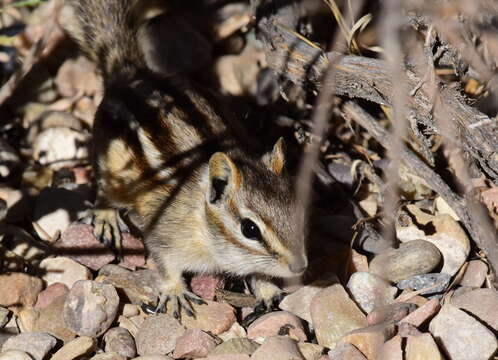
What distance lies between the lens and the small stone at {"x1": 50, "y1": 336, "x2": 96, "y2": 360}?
3.17 metres

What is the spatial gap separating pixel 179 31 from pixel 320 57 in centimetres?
145

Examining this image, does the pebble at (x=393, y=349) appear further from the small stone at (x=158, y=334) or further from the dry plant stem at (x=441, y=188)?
the small stone at (x=158, y=334)

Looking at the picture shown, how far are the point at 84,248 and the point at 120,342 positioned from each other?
696mm

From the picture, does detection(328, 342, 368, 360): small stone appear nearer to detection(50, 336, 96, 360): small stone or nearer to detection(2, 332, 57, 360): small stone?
detection(50, 336, 96, 360): small stone

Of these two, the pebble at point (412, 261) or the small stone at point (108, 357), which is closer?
the small stone at point (108, 357)

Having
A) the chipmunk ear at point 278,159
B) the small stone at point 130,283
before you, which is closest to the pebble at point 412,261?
the chipmunk ear at point 278,159

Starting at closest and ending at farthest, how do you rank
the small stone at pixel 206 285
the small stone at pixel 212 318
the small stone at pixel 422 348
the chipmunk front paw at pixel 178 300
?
the small stone at pixel 422 348
the small stone at pixel 212 318
the chipmunk front paw at pixel 178 300
the small stone at pixel 206 285

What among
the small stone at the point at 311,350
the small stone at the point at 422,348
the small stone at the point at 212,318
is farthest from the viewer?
the small stone at the point at 212,318

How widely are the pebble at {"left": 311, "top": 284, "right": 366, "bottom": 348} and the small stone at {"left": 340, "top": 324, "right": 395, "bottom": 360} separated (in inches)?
6.1

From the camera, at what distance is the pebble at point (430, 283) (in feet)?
11.3

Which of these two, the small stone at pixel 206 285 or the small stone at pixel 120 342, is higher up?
the small stone at pixel 120 342

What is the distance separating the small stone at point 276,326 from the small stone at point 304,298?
0.43 ft

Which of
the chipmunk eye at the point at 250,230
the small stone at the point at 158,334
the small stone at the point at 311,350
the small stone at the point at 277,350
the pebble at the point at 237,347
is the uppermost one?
the chipmunk eye at the point at 250,230

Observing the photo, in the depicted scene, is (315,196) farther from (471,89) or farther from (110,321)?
(110,321)
